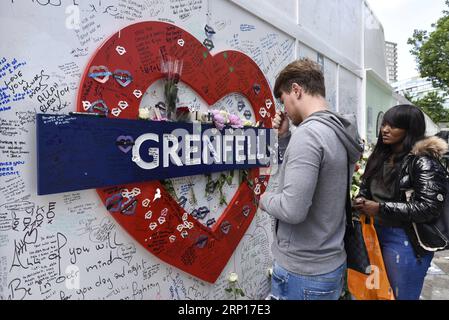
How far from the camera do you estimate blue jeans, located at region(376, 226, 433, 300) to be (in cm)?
207

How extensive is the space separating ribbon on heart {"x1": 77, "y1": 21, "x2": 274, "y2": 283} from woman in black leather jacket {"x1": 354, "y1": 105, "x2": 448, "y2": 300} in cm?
102

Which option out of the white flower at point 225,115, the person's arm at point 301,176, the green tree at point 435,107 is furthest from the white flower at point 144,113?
the green tree at point 435,107

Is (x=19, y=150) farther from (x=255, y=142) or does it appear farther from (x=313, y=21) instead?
(x=313, y=21)

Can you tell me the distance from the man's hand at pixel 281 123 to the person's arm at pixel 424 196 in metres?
0.76

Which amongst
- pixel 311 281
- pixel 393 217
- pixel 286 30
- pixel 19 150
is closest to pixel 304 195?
pixel 311 281

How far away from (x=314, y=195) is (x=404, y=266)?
1.05m

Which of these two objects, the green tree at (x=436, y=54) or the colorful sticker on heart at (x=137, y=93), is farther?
the green tree at (x=436, y=54)

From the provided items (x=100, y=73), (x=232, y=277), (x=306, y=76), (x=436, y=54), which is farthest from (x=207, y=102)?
(x=436, y=54)

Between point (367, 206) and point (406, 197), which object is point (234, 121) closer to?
point (367, 206)

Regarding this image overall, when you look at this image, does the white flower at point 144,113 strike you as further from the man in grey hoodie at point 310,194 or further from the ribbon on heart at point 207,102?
the man in grey hoodie at point 310,194

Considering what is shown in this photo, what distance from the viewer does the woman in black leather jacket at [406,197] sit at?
1953 mm

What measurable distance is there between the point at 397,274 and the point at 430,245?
0.87 ft

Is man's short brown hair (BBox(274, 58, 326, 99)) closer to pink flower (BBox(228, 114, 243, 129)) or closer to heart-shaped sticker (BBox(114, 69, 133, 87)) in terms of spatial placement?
heart-shaped sticker (BBox(114, 69, 133, 87))

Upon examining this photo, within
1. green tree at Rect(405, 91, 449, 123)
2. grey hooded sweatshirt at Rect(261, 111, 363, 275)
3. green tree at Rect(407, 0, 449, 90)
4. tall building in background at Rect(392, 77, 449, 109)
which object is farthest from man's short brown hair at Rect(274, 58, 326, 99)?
tall building in background at Rect(392, 77, 449, 109)
